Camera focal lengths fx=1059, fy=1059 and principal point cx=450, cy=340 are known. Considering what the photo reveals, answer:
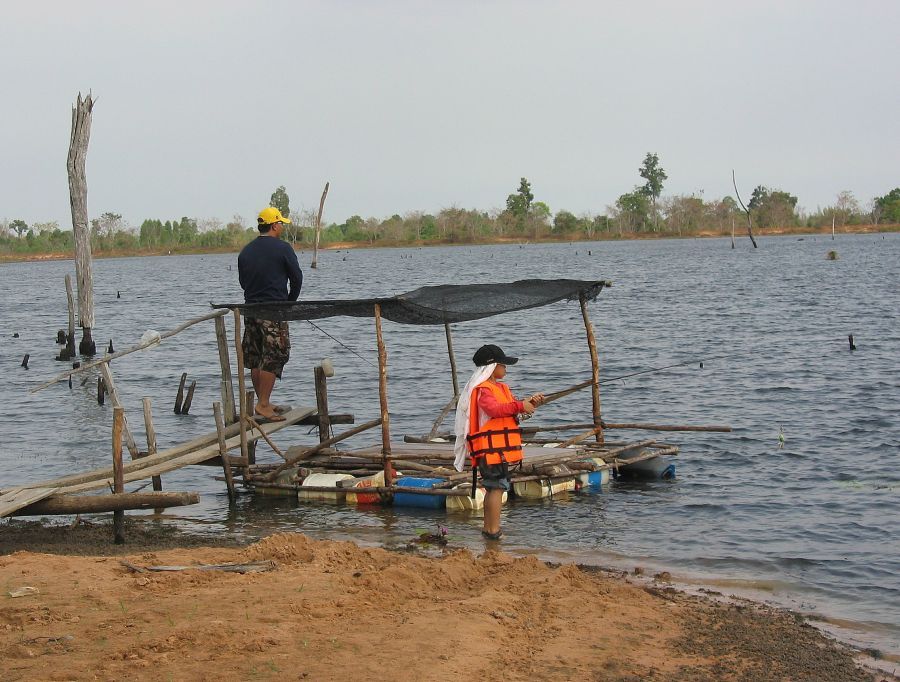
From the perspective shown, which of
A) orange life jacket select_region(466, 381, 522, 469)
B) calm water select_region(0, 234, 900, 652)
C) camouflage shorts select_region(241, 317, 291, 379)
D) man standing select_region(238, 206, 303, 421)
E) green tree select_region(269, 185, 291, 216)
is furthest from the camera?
green tree select_region(269, 185, 291, 216)

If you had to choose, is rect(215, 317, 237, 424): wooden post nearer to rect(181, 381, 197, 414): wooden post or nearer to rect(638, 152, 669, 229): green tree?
rect(181, 381, 197, 414): wooden post

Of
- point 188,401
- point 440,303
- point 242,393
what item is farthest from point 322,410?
point 188,401

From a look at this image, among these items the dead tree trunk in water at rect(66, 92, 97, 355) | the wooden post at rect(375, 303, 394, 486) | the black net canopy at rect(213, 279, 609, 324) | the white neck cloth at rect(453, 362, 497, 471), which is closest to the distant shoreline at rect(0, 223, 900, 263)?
the dead tree trunk in water at rect(66, 92, 97, 355)

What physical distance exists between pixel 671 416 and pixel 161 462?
32.7 feet

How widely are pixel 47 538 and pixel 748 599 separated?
6.88 meters

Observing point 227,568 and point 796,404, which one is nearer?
point 227,568

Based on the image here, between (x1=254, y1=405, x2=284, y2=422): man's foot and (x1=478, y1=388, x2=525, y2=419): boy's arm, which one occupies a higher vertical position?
(x1=478, y1=388, x2=525, y2=419): boy's arm

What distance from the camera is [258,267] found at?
1246 cm

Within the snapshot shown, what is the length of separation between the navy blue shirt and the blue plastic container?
253 centimetres

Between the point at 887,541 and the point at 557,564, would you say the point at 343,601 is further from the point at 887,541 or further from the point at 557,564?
the point at 887,541

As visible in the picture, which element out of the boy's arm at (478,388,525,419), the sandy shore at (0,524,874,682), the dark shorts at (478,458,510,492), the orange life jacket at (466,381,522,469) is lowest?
the sandy shore at (0,524,874,682)

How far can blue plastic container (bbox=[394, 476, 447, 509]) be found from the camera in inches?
473

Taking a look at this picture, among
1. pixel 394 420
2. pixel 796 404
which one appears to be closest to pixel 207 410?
pixel 394 420

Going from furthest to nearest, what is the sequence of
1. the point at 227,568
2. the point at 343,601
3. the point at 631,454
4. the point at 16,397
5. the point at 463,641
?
the point at 16,397
the point at 631,454
the point at 227,568
the point at 343,601
the point at 463,641
